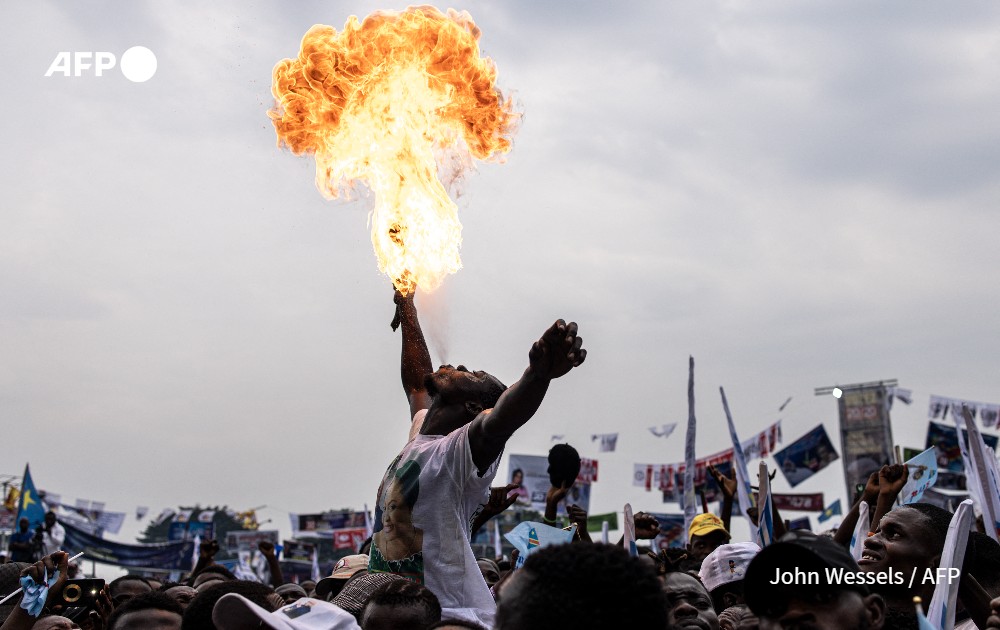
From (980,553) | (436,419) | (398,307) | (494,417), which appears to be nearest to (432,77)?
(398,307)

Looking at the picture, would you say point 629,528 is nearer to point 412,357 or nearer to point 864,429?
point 412,357

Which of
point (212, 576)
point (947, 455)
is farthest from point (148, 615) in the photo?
point (947, 455)

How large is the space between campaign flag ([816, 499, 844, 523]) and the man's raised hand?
22.2 m

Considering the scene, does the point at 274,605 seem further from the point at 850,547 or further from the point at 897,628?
the point at 850,547

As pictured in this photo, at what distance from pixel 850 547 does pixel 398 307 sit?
127 inches

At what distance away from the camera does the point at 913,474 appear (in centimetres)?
614

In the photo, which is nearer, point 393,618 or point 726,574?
point 393,618

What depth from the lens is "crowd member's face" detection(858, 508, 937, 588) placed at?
15.3 feet

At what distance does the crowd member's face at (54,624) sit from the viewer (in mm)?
4773

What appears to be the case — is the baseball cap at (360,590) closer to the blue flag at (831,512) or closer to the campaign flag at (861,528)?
the campaign flag at (861,528)

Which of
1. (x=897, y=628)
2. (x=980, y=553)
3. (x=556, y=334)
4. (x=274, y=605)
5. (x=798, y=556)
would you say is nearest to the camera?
(x=798, y=556)

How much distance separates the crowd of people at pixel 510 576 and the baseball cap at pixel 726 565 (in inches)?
0.4

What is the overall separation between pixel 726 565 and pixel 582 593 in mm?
3829

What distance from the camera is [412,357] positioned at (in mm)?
6008
